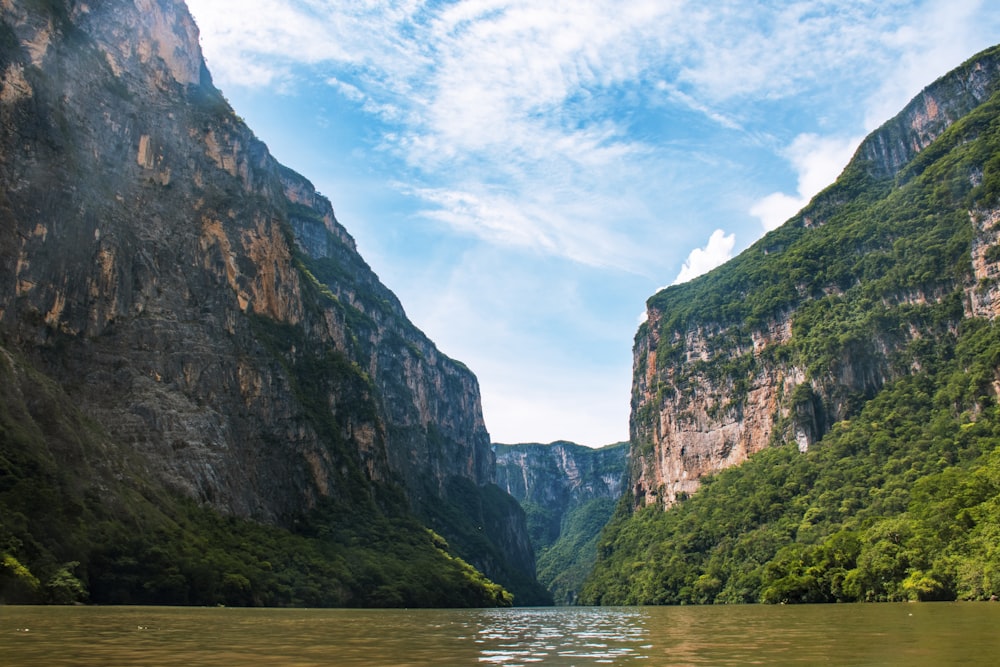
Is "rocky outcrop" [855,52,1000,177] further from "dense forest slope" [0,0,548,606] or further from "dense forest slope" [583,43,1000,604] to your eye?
"dense forest slope" [0,0,548,606]

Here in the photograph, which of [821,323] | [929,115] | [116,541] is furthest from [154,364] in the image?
[929,115]

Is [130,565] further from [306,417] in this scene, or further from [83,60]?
[83,60]

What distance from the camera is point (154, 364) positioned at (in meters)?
95.9

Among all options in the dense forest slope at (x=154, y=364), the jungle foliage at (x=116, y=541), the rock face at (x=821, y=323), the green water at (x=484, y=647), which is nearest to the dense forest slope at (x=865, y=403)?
the rock face at (x=821, y=323)

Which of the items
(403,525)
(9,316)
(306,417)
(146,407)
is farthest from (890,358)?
(9,316)

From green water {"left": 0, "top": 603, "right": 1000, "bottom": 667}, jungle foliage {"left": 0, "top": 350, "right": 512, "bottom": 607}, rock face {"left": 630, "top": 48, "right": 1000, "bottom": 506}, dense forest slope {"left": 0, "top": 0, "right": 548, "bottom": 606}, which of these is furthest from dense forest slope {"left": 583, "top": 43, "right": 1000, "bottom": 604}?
jungle foliage {"left": 0, "top": 350, "right": 512, "bottom": 607}

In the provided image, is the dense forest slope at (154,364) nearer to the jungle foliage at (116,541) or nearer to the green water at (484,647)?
the jungle foliage at (116,541)

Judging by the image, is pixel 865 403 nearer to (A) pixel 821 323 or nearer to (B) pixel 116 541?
(A) pixel 821 323

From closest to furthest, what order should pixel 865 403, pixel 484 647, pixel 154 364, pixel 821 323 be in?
pixel 484 647 → pixel 154 364 → pixel 865 403 → pixel 821 323

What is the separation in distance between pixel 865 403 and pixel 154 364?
124 metres

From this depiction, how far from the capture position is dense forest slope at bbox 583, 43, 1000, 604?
83125 millimetres

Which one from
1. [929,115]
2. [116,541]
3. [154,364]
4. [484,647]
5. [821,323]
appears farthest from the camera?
[929,115]

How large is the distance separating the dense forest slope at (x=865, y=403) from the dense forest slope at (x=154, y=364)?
52.7 m

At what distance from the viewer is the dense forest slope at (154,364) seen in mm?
69750
